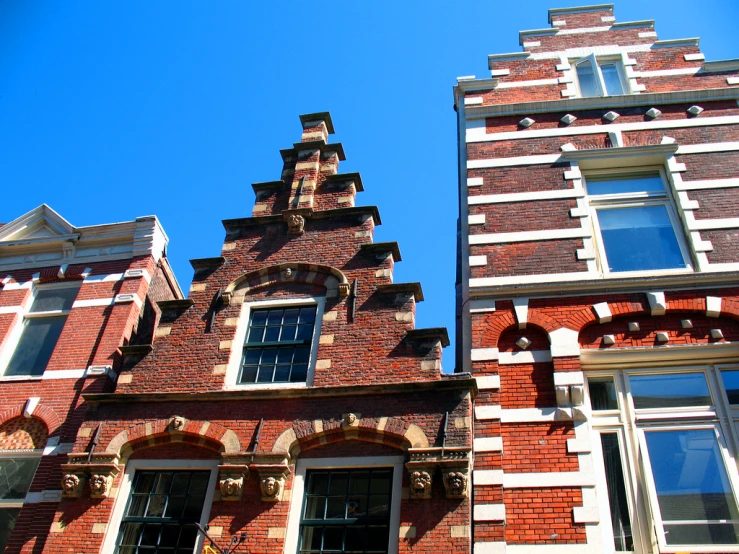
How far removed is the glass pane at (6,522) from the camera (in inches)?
436

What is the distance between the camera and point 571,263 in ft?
37.3

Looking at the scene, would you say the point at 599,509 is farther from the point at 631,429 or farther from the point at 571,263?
the point at 571,263

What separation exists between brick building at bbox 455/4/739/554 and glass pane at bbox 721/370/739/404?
0.02 meters

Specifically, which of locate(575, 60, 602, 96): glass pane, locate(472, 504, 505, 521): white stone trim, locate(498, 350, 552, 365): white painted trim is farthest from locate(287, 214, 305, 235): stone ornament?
locate(575, 60, 602, 96): glass pane

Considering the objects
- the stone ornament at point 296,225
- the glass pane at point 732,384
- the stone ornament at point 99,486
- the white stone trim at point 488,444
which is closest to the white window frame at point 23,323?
the stone ornament at point 99,486

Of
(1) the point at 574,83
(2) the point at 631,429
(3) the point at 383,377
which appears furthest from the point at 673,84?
(3) the point at 383,377

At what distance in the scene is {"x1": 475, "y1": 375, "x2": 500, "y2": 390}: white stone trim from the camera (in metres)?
10.1

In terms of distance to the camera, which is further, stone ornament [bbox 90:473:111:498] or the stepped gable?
the stepped gable

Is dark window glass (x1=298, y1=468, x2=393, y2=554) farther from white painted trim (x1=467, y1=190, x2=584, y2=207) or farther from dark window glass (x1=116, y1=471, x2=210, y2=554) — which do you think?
white painted trim (x1=467, y1=190, x2=584, y2=207)

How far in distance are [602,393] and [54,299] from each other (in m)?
11.0

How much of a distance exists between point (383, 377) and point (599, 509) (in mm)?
3467

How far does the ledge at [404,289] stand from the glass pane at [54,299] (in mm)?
6950

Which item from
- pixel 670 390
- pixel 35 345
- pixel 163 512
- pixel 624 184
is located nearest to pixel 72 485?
pixel 163 512

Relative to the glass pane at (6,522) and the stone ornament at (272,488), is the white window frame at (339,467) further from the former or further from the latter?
the glass pane at (6,522)
